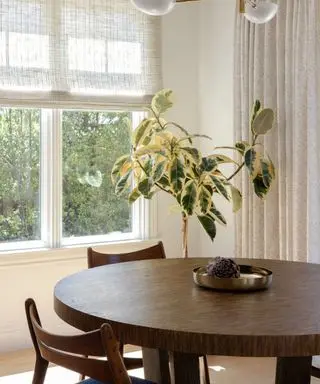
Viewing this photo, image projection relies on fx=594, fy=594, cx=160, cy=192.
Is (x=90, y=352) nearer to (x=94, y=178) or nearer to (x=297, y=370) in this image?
(x=297, y=370)

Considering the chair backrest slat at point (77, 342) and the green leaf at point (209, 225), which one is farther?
the green leaf at point (209, 225)

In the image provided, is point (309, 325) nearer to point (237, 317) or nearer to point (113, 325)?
point (237, 317)

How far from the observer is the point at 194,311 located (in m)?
1.80

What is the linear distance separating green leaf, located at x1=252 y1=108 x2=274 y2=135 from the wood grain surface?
4.12ft

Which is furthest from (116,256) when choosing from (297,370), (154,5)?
(154,5)

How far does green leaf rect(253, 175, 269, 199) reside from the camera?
140 inches

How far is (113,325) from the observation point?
1695 millimetres

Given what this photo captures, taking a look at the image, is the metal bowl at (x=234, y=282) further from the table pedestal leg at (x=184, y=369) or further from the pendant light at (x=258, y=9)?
the pendant light at (x=258, y=9)

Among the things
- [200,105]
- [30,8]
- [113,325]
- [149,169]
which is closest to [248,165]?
[149,169]

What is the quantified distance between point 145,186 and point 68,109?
86 centimetres

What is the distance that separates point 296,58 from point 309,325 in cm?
220

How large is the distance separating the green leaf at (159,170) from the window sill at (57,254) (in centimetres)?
84

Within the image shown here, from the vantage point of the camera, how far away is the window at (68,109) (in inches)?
150

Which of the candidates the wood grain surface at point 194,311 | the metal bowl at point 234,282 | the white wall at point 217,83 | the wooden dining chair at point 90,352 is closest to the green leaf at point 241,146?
the white wall at point 217,83
